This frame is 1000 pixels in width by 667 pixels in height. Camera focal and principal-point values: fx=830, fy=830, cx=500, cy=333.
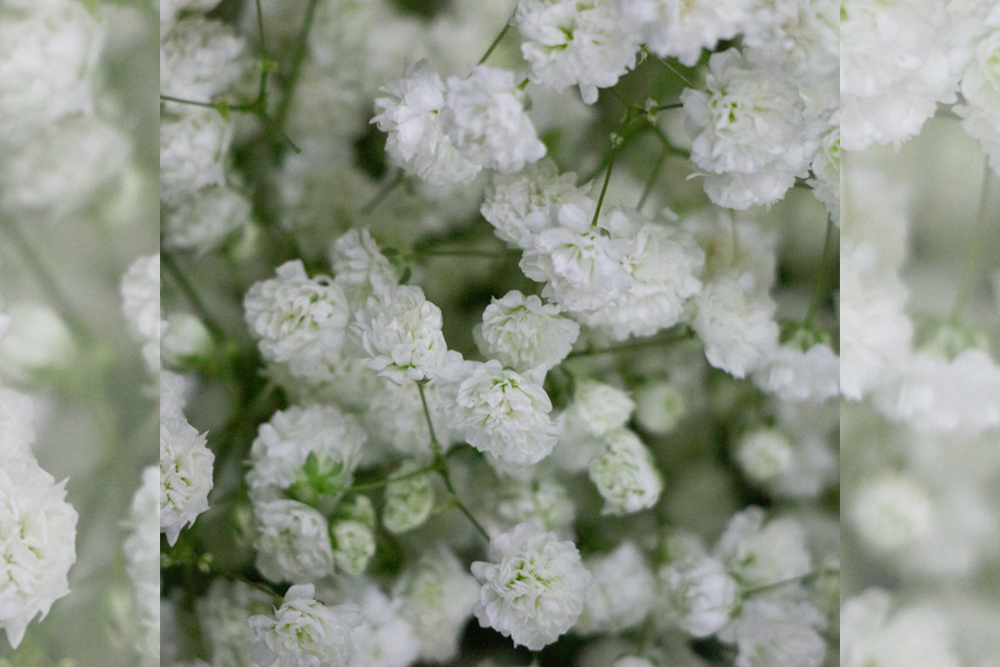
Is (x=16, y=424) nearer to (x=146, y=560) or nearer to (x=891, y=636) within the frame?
(x=146, y=560)

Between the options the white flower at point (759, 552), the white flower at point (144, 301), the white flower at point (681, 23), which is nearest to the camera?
the white flower at point (681, 23)

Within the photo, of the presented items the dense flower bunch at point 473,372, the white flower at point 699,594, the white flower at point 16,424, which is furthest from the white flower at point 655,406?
the white flower at point 16,424

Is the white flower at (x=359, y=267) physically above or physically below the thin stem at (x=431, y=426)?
above

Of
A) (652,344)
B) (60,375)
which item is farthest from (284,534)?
(652,344)

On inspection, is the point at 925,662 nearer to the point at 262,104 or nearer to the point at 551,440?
the point at 551,440

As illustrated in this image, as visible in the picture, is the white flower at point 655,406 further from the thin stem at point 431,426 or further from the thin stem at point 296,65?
the thin stem at point 296,65

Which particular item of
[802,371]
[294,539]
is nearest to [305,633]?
[294,539]
